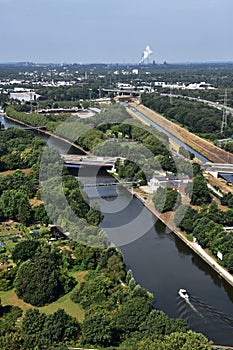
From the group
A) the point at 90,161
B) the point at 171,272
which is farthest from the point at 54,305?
the point at 90,161

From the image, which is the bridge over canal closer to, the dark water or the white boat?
the dark water

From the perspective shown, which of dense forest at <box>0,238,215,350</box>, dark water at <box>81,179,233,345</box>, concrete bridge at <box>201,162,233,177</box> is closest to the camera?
dense forest at <box>0,238,215,350</box>

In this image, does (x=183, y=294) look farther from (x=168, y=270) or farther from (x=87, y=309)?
(x=87, y=309)

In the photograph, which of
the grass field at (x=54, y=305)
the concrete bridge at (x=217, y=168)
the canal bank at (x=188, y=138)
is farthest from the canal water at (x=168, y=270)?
the canal bank at (x=188, y=138)

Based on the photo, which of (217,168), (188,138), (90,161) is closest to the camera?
(217,168)

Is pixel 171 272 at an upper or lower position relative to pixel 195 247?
lower

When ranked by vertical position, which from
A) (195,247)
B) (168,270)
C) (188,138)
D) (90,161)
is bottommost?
(168,270)

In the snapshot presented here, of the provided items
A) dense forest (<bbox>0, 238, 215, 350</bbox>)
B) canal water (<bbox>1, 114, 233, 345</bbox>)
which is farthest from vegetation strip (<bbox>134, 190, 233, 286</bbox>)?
dense forest (<bbox>0, 238, 215, 350</bbox>)

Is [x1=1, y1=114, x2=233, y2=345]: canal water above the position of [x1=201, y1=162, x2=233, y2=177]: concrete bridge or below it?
below

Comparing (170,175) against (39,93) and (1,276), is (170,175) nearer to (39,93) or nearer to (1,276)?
(1,276)
